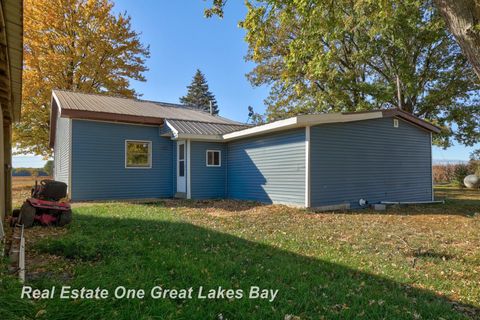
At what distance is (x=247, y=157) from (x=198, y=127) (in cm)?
253

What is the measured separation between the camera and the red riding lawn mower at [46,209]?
5637 mm

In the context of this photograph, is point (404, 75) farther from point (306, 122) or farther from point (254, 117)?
point (306, 122)

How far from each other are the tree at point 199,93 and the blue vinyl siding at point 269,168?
35.4 m

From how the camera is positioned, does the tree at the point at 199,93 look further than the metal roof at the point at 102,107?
Yes

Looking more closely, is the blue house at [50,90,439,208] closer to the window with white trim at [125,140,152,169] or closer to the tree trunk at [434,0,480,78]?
the window with white trim at [125,140,152,169]

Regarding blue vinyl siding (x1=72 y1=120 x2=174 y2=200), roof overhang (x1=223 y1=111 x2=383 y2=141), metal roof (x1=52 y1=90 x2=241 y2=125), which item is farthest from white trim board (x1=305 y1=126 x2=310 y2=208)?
metal roof (x1=52 y1=90 x2=241 y2=125)

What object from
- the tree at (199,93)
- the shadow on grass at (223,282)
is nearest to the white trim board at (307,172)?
the shadow on grass at (223,282)

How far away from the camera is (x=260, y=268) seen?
3740 mm

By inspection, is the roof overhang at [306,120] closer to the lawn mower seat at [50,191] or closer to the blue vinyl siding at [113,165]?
the blue vinyl siding at [113,165]

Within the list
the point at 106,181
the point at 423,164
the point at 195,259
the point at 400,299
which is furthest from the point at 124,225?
the point at 423,164

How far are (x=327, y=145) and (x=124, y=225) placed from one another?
6476mm

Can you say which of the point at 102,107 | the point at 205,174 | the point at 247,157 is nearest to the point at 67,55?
the point at 102,107

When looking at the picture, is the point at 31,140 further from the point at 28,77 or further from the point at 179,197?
the point at 179,197

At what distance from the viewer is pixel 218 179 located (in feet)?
42.2
